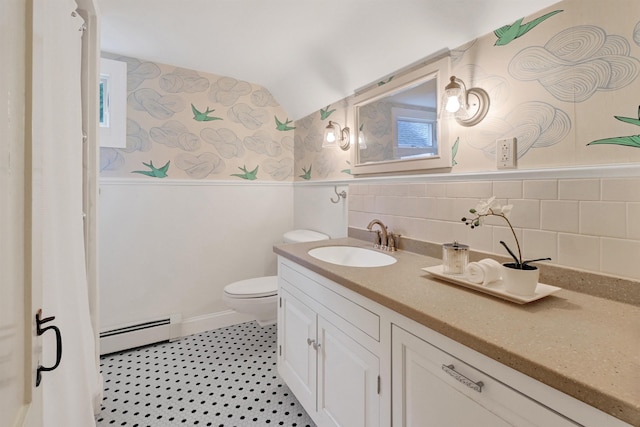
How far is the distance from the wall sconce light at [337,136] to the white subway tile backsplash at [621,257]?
1.49 metres

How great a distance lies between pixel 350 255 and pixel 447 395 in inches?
41.7

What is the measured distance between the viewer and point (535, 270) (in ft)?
3.00

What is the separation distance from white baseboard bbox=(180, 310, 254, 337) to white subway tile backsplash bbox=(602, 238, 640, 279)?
248 cm

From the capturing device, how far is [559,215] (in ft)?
3.51

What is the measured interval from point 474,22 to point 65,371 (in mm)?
1998

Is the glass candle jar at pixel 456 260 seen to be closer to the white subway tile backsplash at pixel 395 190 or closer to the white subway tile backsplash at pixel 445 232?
the white subway tile backsplash at pixel 445 232

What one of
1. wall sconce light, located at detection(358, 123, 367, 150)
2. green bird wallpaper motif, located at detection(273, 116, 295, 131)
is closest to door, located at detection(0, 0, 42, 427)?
wall sconce light, located at detection(358, 123, 367, 150)

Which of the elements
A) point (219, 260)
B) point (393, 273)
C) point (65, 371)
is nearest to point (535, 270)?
point (393, 273)

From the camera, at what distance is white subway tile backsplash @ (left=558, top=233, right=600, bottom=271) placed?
990mm

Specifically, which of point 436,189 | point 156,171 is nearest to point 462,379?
point 436,189

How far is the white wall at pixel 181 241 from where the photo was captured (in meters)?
2.22

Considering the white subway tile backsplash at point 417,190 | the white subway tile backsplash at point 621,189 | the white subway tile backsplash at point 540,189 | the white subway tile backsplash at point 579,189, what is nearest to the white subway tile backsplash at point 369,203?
the white subway tile backsplash at point 417,190

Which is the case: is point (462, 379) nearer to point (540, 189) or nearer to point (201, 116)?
point (540, 189)

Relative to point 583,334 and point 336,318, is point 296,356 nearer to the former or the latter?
point 336,318
